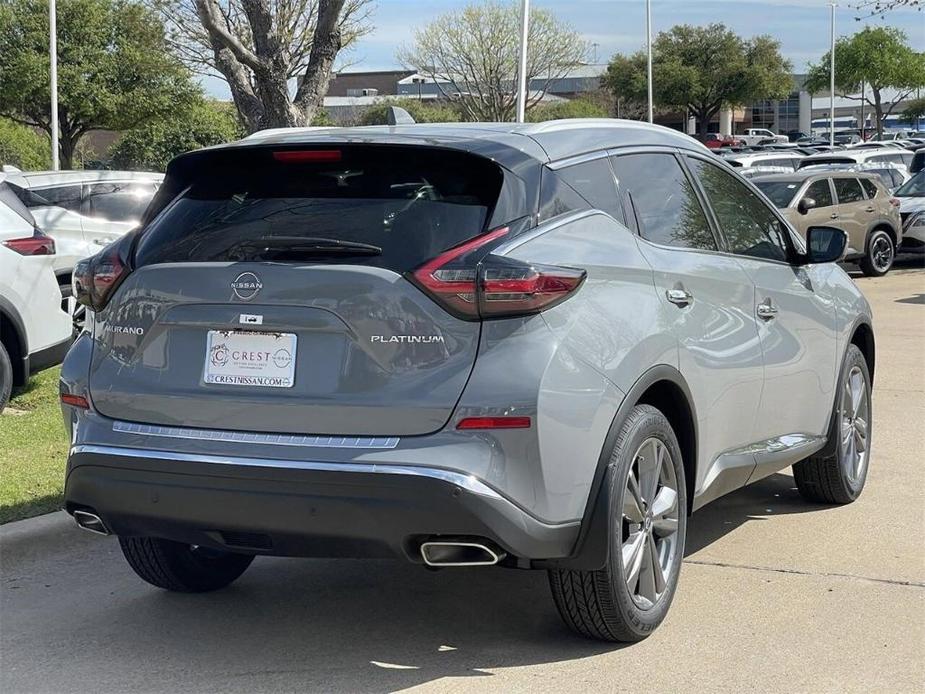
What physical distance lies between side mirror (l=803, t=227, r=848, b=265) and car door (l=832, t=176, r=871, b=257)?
14146 millimetres

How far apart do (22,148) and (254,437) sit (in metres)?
40.3

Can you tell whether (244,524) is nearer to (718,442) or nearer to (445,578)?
(445,578)

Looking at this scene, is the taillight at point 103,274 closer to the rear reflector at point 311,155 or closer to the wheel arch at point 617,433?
the rear reflector at point 311,155

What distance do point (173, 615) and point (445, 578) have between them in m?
1.10

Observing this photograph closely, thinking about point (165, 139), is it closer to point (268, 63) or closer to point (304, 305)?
point (268, 63)

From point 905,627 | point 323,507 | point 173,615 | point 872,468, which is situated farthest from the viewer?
point 872,468

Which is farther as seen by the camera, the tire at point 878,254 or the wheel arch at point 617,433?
the tire at point 878,254

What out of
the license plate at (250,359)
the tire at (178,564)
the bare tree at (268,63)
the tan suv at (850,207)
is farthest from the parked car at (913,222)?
the license plate at (250,359)

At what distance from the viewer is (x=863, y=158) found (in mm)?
32656

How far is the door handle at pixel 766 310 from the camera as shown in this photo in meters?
5.38

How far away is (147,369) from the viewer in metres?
4.16

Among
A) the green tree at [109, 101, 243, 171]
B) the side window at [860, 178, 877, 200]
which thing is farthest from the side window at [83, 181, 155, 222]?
the green tree at [109, 101, 243, 171]

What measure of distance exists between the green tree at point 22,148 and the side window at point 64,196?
27.6 metres

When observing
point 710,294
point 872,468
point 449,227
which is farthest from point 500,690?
point 872,468
